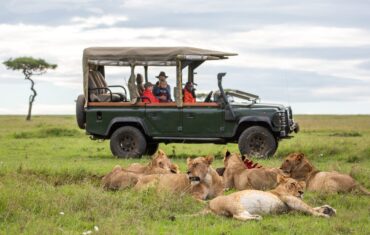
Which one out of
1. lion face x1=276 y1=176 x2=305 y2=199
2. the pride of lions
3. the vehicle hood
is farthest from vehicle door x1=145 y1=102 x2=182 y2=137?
lion face x1=276 y1=176 x2=305 y2=199

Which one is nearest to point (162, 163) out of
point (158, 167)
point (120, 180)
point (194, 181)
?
point (158, 167)

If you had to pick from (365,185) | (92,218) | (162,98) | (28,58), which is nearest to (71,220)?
(92,218)

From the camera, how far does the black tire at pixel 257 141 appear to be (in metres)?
16.3

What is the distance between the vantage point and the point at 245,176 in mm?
10680

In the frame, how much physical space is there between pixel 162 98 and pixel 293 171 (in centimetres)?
625

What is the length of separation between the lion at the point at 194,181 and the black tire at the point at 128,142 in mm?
7037

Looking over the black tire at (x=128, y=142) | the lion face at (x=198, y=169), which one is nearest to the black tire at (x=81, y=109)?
the black tire at (x=128, y=142)

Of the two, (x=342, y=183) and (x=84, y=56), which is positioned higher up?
(x=84, y=56)

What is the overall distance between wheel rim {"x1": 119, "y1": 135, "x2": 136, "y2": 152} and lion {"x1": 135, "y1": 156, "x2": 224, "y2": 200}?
7141 millimetres

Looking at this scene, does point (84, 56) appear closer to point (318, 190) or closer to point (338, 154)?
point (338, 154)

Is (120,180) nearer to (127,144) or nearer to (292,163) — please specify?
(292,163)

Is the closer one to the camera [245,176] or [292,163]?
[245,176]

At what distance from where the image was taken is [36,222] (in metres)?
7.71

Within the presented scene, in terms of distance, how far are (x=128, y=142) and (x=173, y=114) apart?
122 centimetres
